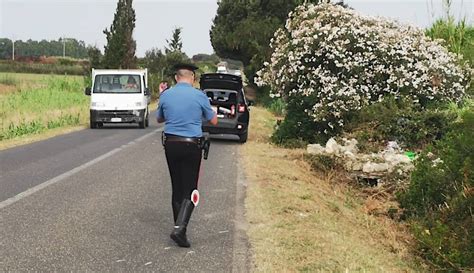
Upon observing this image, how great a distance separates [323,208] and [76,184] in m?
4.03

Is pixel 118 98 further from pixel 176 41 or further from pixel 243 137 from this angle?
pixel 176 41

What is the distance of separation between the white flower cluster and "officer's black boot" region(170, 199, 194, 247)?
36.6ft

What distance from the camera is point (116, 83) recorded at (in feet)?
80.4

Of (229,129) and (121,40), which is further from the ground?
(121,40)

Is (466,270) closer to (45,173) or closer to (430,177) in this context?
(430,177)

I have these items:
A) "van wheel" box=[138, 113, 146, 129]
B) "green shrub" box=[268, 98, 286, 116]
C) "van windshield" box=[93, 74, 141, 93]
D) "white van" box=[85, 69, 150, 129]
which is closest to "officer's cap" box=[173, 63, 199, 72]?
"white van" box=[85, 69, 150, 129]

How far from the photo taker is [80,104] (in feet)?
118

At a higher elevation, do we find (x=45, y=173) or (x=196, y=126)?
(x=196, y=126)

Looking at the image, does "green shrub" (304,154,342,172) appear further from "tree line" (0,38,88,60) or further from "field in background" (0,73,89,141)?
"tree line" (0,38,88,60)

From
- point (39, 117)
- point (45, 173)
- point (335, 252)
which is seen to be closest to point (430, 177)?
point (335, 252)

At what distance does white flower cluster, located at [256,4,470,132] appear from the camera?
1780 centimetres

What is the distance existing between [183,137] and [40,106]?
27859 millimetres

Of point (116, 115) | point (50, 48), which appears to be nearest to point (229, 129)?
point (116, 115)

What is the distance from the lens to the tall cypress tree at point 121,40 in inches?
1898
